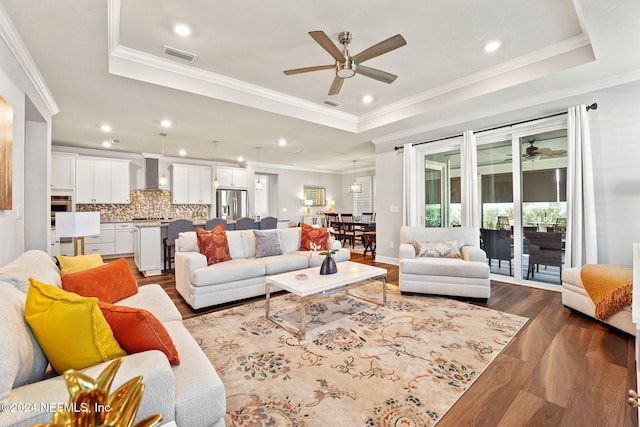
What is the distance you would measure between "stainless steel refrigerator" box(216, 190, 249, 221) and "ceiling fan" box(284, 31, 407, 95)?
19.9 feet

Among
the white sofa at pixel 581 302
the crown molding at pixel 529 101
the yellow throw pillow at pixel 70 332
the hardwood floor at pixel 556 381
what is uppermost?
the crown molding at pixel 529 101

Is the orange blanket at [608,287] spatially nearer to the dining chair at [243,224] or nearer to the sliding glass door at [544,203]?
the sliding glass door at [544,203]

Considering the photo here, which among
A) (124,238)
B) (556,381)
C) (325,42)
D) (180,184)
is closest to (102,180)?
(124,238)

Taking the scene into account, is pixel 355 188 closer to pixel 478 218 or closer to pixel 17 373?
pixel 478 218

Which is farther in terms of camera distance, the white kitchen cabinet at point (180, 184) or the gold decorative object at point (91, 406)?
the white kitchen cabinet at point (180, 184)

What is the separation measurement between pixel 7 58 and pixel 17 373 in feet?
9.05

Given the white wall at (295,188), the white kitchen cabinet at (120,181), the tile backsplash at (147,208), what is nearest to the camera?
the white kitchen cabinet at (120,181)

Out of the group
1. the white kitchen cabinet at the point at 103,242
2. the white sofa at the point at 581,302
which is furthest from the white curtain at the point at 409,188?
the white kitchen cabinet at the point at 103,242

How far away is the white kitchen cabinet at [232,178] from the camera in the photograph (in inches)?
324

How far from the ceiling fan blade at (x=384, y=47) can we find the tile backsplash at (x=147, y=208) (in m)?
6.45

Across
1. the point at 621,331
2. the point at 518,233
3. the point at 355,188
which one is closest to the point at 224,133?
the point at 355,188

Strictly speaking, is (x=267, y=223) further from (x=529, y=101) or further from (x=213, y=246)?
(x=529, y=101)

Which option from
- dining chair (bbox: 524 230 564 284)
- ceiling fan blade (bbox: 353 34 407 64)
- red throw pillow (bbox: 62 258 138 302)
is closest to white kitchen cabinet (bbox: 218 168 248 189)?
red throw pillow (bbox: 62 258 138 302)

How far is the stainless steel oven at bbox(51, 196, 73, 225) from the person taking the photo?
6051 millimetres
